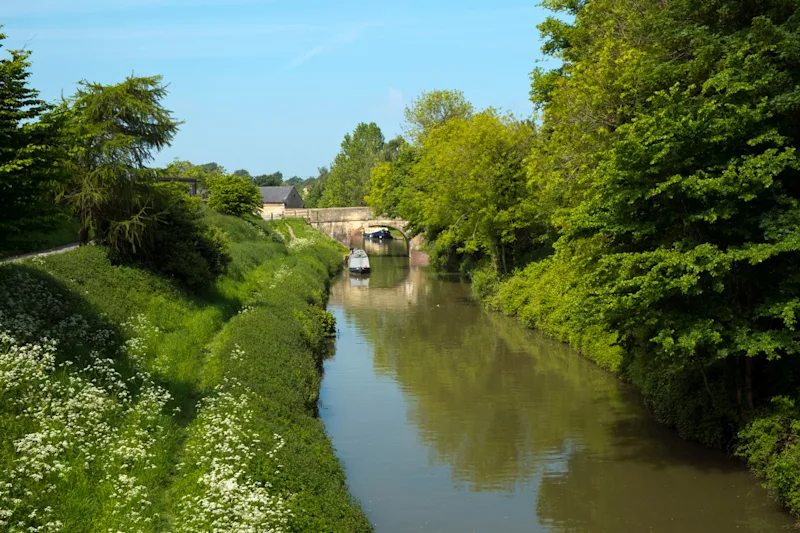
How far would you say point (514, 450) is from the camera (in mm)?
17375

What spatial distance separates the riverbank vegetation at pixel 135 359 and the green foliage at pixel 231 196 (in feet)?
91.8

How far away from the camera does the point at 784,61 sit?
14445mm

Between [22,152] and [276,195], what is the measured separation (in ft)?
322

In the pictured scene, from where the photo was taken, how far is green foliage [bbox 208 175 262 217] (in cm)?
5588

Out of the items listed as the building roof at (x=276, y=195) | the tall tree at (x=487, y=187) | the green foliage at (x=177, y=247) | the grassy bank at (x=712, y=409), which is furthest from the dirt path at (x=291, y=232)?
the grassy bank at (x=712, y=409)

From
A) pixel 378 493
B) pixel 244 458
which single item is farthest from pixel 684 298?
pixel 244 458

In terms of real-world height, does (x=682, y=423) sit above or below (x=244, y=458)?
below

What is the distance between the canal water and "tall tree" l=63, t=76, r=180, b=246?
8.07 meters

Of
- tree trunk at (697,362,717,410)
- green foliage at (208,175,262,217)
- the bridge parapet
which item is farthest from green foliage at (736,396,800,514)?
the bridge parapet

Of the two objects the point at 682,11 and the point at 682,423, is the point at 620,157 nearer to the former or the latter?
the point at 682,11

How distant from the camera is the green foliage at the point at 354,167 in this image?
109 meters

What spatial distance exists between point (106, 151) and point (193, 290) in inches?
208

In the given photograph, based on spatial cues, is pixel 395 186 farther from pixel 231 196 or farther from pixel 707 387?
pixel 707 387

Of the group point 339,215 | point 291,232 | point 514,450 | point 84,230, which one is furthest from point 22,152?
point 339,215
